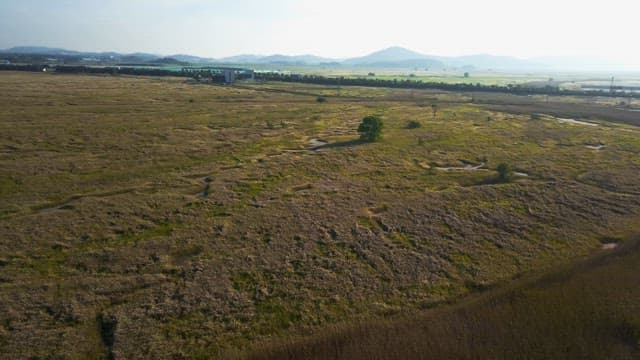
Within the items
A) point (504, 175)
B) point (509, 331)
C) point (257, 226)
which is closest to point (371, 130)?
point (504, 175)

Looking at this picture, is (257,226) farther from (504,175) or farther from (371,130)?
(371,130)

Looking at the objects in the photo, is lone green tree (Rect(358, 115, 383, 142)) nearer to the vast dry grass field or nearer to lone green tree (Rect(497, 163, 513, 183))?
the vast dry grass field

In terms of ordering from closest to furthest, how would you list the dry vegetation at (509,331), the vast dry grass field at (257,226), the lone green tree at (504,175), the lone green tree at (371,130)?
the dry vegetation at (509,331)
the vast dry grass field at (257,226)
the lone green tree at (504,175)
the lone green tree at (371,130)

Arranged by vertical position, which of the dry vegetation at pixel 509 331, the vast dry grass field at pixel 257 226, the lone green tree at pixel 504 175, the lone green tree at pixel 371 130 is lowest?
the dry vegetation at pixel 509 331

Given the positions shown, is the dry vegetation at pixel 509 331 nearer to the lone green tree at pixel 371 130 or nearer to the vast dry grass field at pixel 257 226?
the vast dry grass field at pixel 257 226

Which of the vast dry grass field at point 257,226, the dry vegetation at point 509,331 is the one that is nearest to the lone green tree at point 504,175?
the vast dry grass field at point 257,226

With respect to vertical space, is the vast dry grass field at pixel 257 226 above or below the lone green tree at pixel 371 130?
below

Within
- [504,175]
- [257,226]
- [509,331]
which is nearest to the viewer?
[509,331]

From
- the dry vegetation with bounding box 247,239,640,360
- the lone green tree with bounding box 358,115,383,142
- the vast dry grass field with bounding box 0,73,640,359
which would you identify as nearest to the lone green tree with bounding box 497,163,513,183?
the vast dry grass field with bounding box 0,73,640,359

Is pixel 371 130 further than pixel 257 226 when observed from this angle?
Yes
